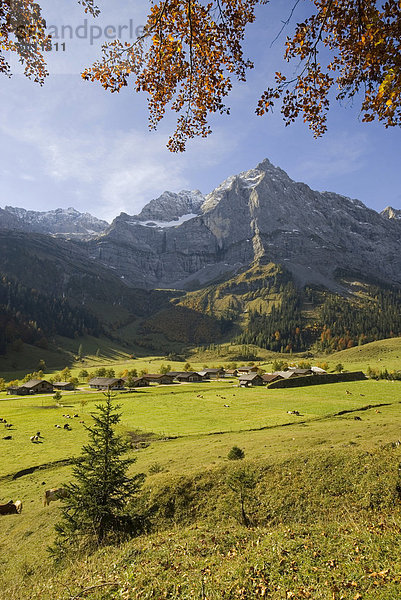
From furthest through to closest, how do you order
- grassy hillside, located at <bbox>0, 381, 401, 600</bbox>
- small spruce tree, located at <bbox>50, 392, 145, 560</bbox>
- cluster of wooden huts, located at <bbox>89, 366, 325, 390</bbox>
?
cluster of wooden huts, located at <bbox>89, 366, 325, 390</bbox> → small spruce tree, located at <bbox>50, 392, 145, 560</bbox> → grassy hillside, located at <bbox>0, 381, 401, 600</bbox>

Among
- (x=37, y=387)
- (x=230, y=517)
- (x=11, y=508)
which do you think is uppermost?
(x=230, y=517)

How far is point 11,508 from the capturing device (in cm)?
2697

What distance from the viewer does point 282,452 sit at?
30281 millimetres

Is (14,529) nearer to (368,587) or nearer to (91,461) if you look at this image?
(91,461)

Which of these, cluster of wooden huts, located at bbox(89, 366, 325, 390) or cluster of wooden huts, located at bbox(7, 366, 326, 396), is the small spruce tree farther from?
cluster of wooden huts, located at bbox(89, 366, 325, 390)

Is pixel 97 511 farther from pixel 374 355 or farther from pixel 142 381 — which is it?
pixel 374 355

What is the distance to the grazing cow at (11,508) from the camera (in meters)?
26.6

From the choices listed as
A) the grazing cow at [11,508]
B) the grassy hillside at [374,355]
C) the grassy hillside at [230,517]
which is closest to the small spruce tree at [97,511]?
the grassy hillside at [230,517]

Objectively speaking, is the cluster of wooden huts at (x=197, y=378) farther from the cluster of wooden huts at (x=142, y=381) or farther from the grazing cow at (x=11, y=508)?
the grazing cow at (x=11, y=508)

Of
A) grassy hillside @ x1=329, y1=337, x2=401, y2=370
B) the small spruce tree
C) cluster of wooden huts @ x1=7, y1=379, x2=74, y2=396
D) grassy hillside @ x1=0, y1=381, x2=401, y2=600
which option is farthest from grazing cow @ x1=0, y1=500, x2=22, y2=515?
grassy hillside @ x1=329, y1=337, x2=401, y2=370

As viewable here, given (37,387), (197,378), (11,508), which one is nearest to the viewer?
(11,508)

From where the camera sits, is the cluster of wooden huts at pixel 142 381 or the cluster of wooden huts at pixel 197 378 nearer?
the cluster of wooden huts at pixel 142 381

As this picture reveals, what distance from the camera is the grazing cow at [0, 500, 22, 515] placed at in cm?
2660

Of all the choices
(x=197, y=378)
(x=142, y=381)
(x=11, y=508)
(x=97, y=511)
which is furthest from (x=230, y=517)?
(x=197, y=378)
